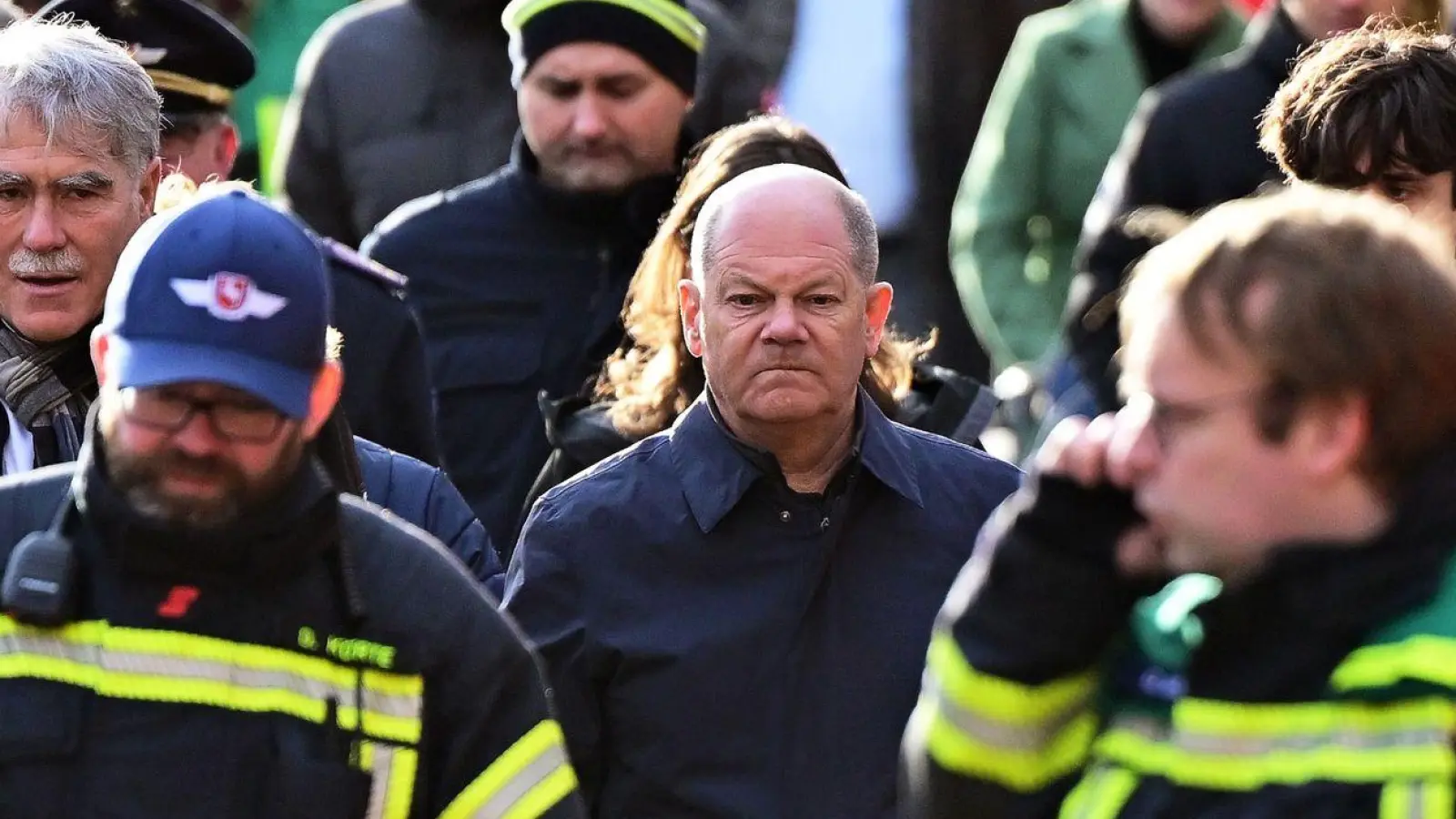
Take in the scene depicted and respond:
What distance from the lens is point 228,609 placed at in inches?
162

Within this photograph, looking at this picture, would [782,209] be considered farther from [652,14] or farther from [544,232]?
[652,14]

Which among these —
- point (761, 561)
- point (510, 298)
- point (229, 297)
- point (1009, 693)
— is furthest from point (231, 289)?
point (510, 298)

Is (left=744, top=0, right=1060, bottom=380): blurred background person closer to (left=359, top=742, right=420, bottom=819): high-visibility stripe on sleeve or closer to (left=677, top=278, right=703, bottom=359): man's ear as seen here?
(left=677, top=278, right=703, bottom=359): man's ear

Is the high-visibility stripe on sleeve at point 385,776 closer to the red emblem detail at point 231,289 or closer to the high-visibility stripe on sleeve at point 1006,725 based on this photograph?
the red emblem detail at point 231,289

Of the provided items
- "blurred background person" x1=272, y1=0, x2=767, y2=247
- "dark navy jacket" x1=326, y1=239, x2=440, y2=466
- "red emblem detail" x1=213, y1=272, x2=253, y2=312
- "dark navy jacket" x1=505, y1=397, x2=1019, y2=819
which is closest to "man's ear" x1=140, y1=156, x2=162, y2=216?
"dark navy jacket" x1=326, y1=239, x2=440, y2=466

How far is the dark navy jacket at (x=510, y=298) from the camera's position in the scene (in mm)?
7191

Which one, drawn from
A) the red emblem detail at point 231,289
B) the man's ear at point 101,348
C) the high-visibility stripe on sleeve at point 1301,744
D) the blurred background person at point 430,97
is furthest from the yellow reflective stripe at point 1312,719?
the blurred background person at point 430,97

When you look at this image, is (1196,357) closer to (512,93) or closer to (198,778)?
(198,778)

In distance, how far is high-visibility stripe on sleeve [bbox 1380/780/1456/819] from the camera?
346 centimetres

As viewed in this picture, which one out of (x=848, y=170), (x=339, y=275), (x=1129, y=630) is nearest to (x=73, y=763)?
(x=1129, y=630)

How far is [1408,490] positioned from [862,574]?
2089 mm

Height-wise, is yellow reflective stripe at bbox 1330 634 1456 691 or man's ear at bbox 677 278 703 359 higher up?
yellow reflective stripe at bbox 1330 634 1456 691

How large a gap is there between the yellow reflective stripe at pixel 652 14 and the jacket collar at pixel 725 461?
6.47 ft

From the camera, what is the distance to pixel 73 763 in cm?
404
